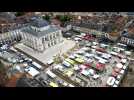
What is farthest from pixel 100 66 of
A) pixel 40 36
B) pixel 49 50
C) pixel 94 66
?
pixel 40 36

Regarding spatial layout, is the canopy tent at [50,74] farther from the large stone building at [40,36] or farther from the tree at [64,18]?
the tree at [64,18]

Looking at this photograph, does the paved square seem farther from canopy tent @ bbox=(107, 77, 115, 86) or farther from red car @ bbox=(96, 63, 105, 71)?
canopy tent @ bbox=(107, 77, 115, 86)

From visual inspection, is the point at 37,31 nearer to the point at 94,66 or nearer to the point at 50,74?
the point at 50,74

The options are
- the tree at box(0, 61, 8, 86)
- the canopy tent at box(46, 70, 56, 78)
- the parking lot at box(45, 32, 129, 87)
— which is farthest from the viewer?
the canopy tent at box(46, 70, 56, 78)

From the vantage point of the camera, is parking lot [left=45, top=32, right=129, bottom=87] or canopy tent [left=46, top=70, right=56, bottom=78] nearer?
parking lot [left=45, top=32, right=129, bottom=87]

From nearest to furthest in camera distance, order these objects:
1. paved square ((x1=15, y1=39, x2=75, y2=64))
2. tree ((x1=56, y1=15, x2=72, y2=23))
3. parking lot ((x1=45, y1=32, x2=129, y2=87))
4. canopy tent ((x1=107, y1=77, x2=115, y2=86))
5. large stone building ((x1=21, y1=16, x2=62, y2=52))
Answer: canopy tent ((x1=107, y1=77, x2=115, y2=86)) → parking lot ((x1=45, y1=32, x2=129, y2=87)) → paved square ((x1=15, y1=39, x2=75, y2=64)) → large stone building ((x1=21, y1=16, x2=62, y2=52)) → tree ((x1=56, y1=15, x2=72, y2=23))

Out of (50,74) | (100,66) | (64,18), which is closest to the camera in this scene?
(50,74)

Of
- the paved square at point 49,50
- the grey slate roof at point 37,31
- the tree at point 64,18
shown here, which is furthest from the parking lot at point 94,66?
the tree at point 64,18

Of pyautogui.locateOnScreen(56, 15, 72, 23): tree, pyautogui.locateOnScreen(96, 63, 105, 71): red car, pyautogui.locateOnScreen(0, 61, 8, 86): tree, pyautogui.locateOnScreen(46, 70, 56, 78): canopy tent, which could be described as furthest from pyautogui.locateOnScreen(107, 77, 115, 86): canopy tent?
pyautogui.locateOnScreen(56, 15, 72, 23): tree

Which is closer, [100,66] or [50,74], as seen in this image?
[50,74]
